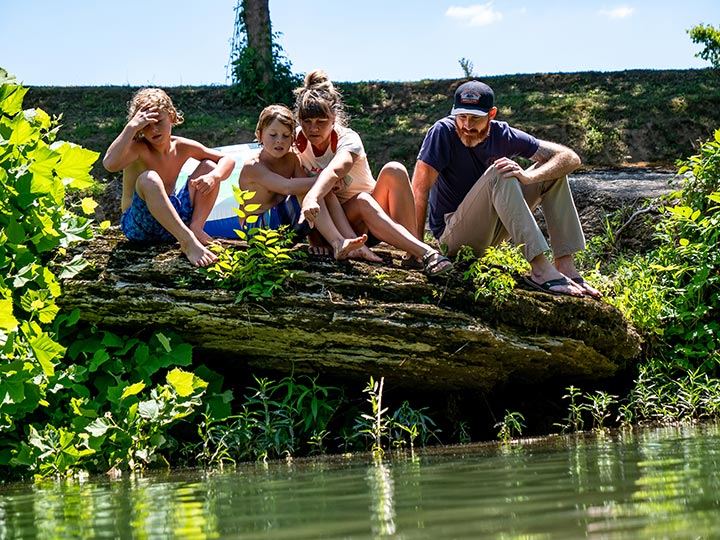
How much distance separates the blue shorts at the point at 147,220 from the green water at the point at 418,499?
1652 mm

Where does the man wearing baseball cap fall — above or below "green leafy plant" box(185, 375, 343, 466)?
above

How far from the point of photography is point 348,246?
564cm

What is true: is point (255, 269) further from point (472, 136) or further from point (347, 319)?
point (472, 136)

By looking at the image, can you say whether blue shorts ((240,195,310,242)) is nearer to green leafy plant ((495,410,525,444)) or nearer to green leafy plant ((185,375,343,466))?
green leafy plant ((185,375,343,466))

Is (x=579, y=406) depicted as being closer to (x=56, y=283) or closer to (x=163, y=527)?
(x=56, y=283)

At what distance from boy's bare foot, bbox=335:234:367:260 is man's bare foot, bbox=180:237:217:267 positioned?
0.74m

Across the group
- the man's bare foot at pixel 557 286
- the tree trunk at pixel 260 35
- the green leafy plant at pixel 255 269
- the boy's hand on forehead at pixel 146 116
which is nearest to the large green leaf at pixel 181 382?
the green leafy plant at pixel 255 269

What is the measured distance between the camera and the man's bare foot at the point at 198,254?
558 cm

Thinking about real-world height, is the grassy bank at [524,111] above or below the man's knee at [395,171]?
above

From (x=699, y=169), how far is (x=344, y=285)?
3134mm

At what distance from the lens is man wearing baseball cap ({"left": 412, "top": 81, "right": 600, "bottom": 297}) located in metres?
5.92

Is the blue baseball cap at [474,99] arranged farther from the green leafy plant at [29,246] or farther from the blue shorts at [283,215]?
the green leafy plant at [29,246]

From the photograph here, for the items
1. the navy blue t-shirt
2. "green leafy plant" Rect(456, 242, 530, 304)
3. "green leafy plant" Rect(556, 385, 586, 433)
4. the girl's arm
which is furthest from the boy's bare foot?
"green leafy plant" Rect(556, 385, 586, 433)

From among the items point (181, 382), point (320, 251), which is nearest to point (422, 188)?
point (320, 251)
